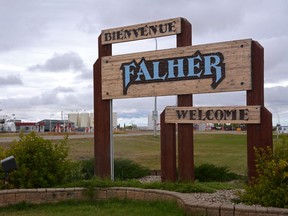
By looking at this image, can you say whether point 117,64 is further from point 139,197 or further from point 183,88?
point 139,197

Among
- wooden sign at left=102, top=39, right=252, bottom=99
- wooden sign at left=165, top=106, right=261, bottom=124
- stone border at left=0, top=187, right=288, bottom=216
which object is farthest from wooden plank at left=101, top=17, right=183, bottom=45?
stone border at left=0, top=187, right=288, bottom=216

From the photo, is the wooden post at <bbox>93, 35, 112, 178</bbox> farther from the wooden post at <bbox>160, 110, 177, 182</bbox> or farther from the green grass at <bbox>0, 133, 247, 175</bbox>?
the green grass at <bbox>0, 133, 247, 175</bbox>

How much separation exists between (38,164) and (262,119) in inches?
170

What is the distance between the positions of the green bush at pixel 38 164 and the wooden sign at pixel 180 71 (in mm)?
2232

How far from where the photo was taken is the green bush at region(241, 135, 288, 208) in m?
6.05

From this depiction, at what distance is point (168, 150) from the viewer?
955cm

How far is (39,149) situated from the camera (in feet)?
28.4

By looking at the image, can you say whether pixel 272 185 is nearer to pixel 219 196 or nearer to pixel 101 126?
pixel 219 196

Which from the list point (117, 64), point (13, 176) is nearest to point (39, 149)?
point (13, 176)

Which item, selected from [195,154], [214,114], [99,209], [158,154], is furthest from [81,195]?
[195,154]

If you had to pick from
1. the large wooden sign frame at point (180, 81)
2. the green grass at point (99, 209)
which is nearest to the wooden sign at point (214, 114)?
the large wooden sign frame at point (180, 81)

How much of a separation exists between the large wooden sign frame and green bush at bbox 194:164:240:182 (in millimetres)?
2549

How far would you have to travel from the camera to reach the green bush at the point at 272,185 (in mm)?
6055

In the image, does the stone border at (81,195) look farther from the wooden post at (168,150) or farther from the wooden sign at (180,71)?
the wooden sign at (180,71)
